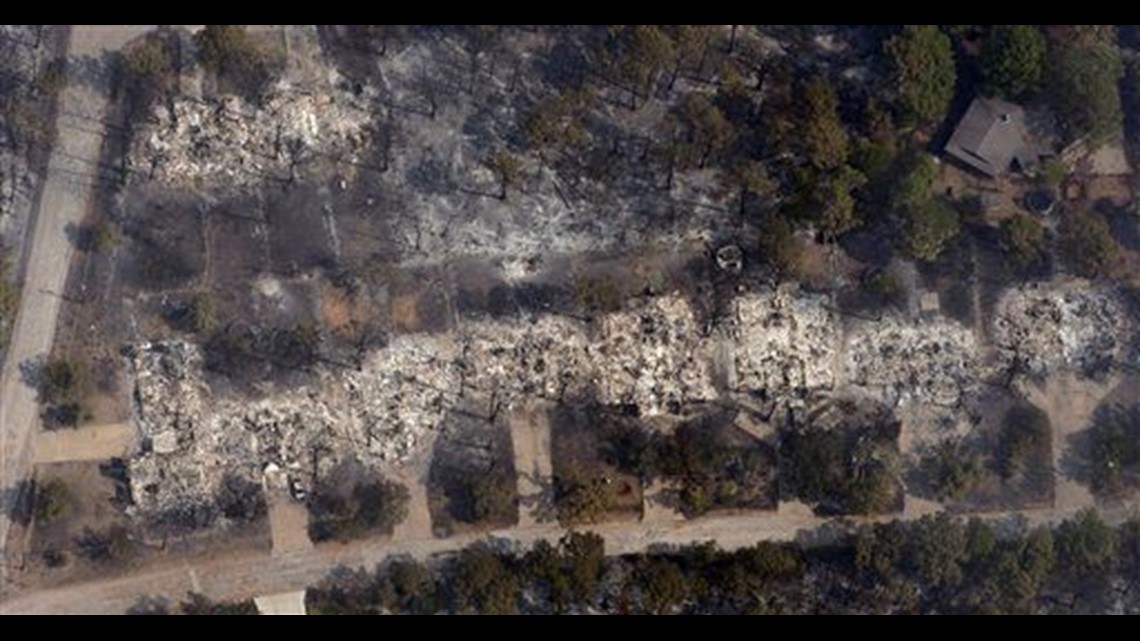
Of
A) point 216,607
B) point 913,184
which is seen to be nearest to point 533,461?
point 216,607

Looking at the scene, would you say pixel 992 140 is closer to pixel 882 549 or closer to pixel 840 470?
pixel 840 470

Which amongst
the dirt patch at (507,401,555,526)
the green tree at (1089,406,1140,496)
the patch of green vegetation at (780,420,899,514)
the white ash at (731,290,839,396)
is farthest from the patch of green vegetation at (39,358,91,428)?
the green tree at (1089,406,1140,496)

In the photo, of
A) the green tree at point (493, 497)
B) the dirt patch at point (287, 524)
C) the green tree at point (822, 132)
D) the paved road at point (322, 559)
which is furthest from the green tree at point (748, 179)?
the dirt patch at point (287, 524)

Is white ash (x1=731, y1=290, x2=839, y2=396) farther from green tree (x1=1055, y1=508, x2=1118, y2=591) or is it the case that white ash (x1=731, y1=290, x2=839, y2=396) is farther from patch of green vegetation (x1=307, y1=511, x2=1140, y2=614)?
green tree (x1=1055, y1=508, x2=1118, y2=591)

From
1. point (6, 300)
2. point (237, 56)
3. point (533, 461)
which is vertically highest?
point (237, 56)
